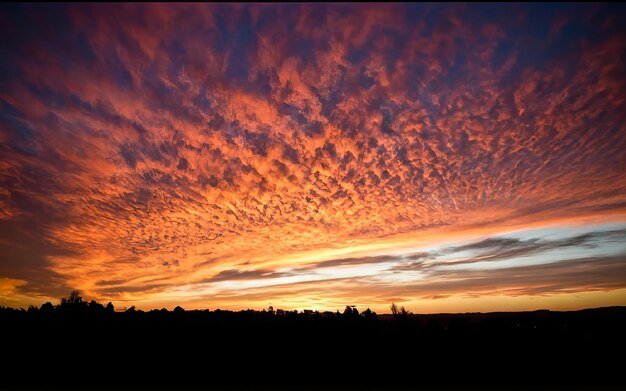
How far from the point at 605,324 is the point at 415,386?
19.7 metres

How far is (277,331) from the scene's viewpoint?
73.2 ft

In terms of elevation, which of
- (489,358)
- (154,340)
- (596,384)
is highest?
(154,340)

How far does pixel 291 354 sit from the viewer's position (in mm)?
19859

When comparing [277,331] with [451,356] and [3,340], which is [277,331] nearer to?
[451,356]

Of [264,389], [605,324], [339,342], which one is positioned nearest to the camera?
[264,389]

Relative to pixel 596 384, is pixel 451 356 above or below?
above

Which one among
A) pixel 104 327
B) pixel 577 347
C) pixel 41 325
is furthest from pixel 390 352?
pixel 41 325

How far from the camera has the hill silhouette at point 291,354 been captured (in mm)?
17734

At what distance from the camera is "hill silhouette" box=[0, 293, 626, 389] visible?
17734 millimetres

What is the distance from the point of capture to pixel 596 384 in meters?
16.5

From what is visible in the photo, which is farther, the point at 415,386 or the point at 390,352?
the point at 390,352

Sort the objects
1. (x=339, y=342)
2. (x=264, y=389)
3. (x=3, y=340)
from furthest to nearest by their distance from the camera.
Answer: (x=339, y=342) < (x=3, y=340) < (x=264, y=389)

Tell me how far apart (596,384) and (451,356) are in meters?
6.99

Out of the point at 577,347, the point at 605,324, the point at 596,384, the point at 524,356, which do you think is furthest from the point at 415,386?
the point at 605,324
